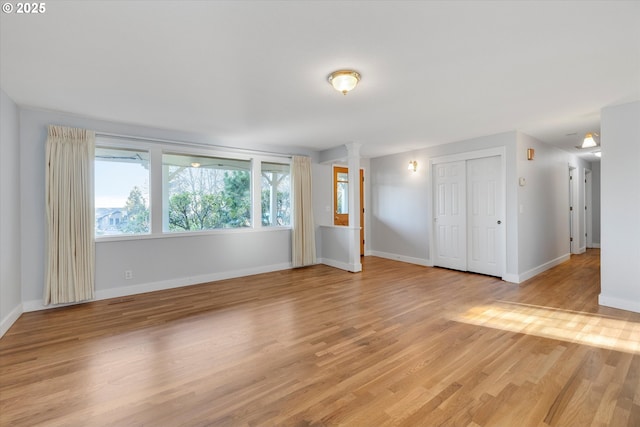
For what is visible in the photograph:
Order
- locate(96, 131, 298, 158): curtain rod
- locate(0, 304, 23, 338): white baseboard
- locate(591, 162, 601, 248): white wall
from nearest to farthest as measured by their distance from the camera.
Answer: locate(0, 304, 23, 338): white baseboard → locate(96, 131, 298, 158): curtain rod → locate(591, 162, 601, 248): white wall

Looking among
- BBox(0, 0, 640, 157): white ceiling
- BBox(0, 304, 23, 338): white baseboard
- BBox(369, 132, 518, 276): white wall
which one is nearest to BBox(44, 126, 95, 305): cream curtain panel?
BBox(0, 304, 23, 338): white baseboard

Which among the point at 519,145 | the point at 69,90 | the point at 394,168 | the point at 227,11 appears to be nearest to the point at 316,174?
the point at 394,168

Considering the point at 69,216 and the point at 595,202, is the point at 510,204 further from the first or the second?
the point at 69,216

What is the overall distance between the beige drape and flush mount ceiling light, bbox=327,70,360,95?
10.6 ft

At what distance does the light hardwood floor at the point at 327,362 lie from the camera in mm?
1776

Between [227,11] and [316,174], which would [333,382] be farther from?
[316,174]

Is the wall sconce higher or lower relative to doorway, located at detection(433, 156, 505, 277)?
higher

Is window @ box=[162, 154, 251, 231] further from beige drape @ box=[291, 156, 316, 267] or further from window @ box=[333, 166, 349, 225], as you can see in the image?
window @ box=[333, 166, 349, 225]

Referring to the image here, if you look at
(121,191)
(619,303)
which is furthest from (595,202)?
(121,191)

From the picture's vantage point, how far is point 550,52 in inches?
89.7

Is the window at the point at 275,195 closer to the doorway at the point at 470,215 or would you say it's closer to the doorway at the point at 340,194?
the doorway at the point at 340,194

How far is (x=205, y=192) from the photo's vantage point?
5047 millimetres

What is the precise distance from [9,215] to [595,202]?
12.2m

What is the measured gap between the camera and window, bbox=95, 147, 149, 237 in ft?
13.4
